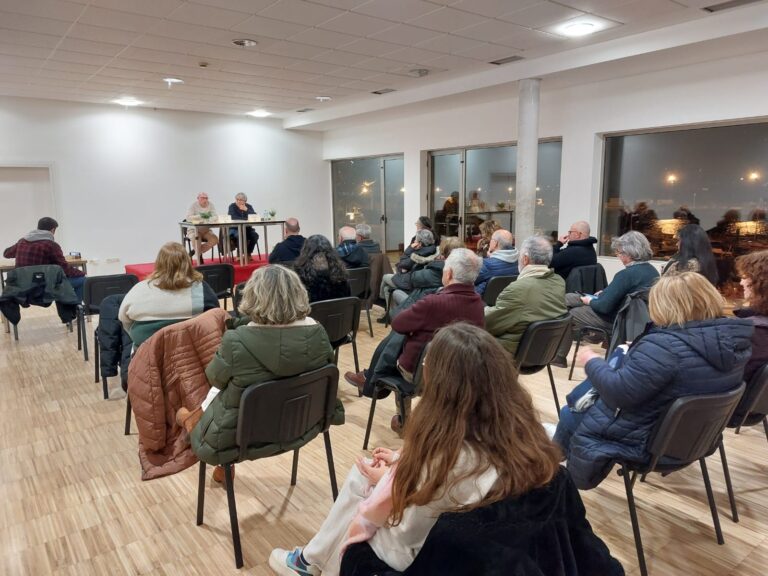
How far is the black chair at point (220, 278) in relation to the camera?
5191 millimetres

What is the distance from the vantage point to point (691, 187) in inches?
244

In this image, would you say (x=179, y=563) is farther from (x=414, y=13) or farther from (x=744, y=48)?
(x=744, y=48)

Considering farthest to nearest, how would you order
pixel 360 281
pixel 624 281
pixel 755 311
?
pixel 360 281 < pixel 624 281 < pixel 755 311

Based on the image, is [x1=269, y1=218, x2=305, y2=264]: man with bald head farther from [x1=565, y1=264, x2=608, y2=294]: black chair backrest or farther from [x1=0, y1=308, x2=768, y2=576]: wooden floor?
[x1=565, y1=264, x2=608, y2=294]: black chair backrest

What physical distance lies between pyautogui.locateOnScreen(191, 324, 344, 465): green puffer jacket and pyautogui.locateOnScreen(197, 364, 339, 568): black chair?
0.04 m

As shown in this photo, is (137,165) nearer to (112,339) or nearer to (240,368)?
(112,339)

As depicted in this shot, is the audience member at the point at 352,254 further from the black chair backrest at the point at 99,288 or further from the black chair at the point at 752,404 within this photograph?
the black chair at the point at 752,404

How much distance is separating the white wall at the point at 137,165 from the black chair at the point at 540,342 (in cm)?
850

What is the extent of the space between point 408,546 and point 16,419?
3.58 metres

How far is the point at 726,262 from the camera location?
6.00m

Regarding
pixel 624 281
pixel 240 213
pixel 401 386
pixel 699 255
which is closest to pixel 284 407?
pixel 401 386

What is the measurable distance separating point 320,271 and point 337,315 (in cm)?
35

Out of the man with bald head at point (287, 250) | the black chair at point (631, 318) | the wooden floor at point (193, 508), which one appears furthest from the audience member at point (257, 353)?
the man with bald head at point (287, 250)

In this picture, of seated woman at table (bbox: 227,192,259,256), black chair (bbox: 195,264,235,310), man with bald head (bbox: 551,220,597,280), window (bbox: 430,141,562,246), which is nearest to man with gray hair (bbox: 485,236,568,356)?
man with bald head (bbox: 551,220,597,280)
